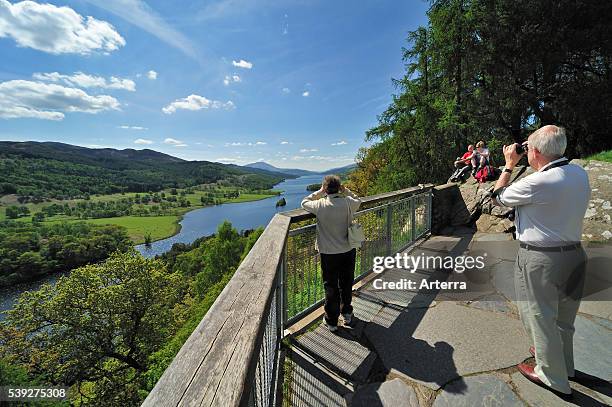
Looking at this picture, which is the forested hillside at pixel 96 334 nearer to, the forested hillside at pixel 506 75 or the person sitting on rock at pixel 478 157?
the person sitting on rock at pixel 478 157

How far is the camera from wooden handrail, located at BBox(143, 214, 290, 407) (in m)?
0.68

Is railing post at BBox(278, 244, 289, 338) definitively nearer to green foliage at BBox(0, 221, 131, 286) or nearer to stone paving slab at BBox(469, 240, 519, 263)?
stone paving slab at BBox(469, 240, 519, 263)

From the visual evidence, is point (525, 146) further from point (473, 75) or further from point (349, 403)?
point (473, 75)

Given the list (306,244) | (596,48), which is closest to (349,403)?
(306,244)

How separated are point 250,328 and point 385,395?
6.05 feet

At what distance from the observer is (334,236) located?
2.91 metres

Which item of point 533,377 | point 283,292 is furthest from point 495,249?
point 283,292

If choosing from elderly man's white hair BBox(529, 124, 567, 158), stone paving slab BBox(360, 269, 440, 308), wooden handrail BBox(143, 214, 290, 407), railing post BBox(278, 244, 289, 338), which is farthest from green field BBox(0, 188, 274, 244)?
elderly man's white hair BBox(529, 124, 567, 158)

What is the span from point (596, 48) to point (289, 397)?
17.7 m

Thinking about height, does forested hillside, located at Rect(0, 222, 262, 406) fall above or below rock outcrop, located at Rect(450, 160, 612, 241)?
below

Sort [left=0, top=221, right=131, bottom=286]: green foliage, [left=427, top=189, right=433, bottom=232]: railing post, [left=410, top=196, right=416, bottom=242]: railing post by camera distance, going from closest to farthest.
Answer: [left=410, top=196, right=416, bottom=242]: railing post → [left=427, top=189, right=433, bottom=232]: railing post → [left=0, top=221, right=131, bottom=286]: green foliage

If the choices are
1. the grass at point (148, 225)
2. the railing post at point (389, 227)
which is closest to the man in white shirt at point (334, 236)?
the railing post at point (389, 227)

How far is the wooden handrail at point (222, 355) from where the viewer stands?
0.68 metres

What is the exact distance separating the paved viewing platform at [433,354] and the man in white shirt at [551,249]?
0.29 metres
